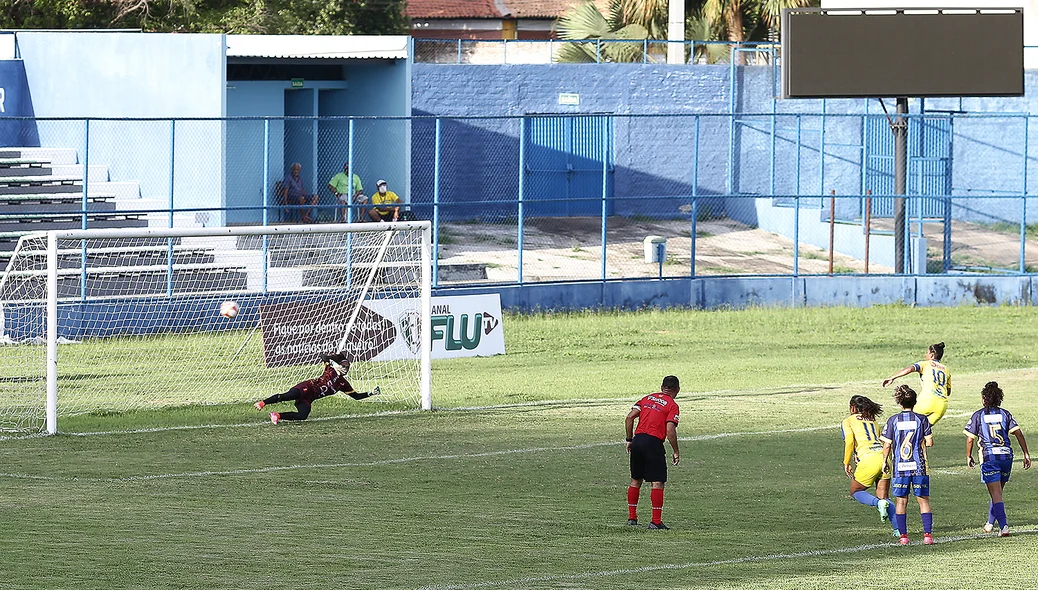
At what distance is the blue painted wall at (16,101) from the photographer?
29656mm

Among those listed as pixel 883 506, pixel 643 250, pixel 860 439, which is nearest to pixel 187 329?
pixel 860 439

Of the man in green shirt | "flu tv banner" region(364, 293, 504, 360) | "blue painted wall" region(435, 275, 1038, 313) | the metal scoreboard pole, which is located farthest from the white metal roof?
"flu tv banner" region(364, 293, 504, 360)

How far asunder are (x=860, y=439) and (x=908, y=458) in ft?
1.75

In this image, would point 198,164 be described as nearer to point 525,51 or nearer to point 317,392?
point 317,392

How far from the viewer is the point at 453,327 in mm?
21500

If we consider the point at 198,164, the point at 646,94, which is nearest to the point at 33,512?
the point at 198,164

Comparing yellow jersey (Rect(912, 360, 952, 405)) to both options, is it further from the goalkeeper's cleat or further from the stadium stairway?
the stadium stairway

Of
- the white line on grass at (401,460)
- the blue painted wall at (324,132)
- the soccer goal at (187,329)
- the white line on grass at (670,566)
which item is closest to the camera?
the white line on grass at (670,566)

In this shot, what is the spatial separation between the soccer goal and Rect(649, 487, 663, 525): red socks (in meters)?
7.03

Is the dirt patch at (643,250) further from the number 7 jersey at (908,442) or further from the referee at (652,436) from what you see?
the number 7 jersey at (908,442)

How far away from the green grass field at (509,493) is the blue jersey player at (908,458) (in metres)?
0.22

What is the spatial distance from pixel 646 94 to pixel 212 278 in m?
16.3

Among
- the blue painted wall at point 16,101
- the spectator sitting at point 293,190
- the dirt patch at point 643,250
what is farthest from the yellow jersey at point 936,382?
the blue painted wall at point 16,101

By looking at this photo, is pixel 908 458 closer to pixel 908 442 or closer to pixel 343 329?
pixel 908 442
